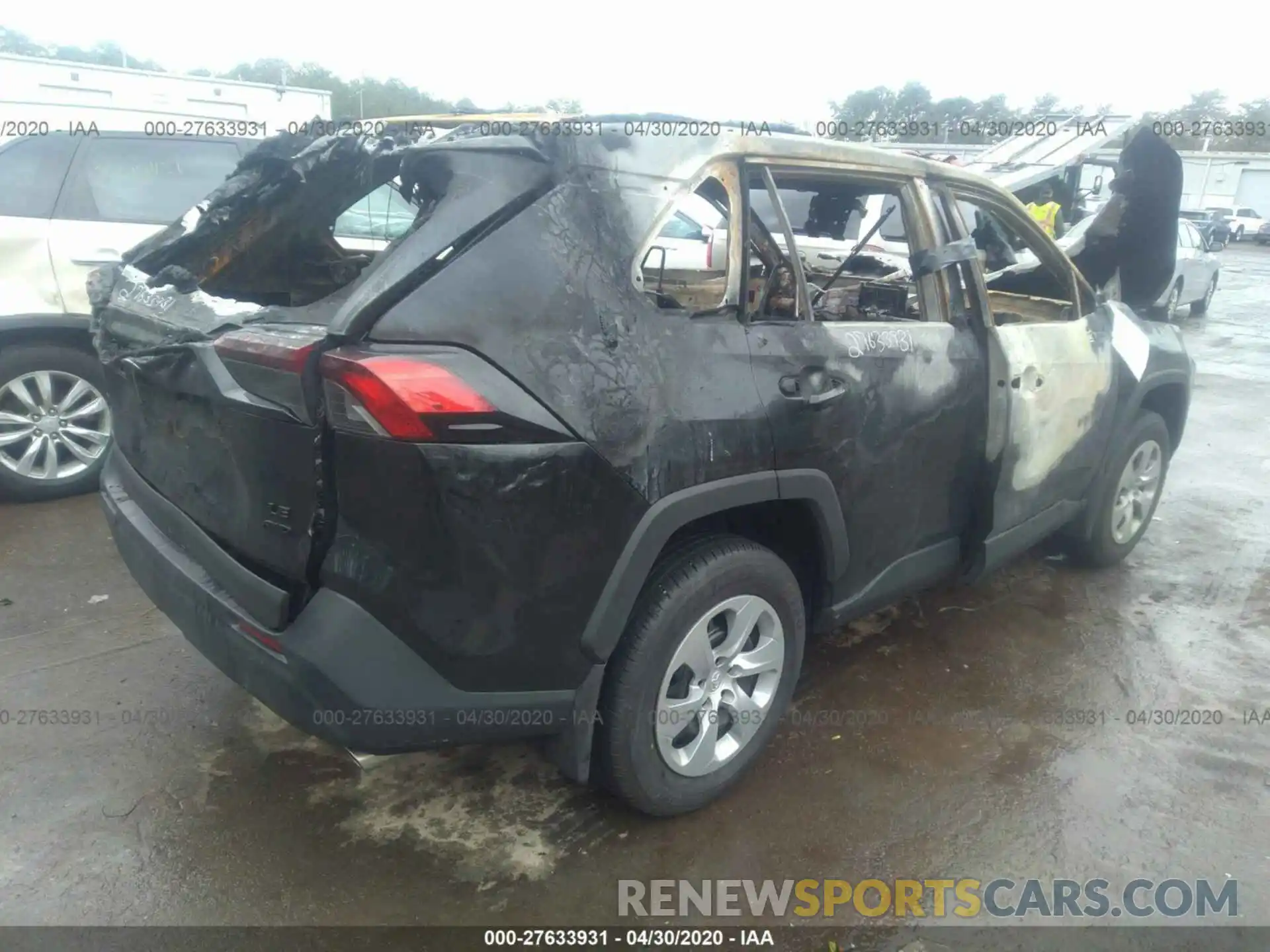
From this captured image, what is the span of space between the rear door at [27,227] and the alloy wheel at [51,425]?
0.37 m

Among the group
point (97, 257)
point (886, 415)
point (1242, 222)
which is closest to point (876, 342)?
point (886, 415)

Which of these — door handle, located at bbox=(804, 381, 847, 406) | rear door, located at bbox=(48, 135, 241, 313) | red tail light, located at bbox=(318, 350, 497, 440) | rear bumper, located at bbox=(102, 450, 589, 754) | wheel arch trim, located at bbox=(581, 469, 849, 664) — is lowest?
rear bumper, located at bbox=(102, 450, 589, 754)

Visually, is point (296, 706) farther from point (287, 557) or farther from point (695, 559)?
point (695, 559)

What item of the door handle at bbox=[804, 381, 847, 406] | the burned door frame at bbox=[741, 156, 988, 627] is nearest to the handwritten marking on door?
the burned door frame at bbox=[741, 156, 988, 627]

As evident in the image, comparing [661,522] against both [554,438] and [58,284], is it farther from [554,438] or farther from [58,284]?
[58,284]

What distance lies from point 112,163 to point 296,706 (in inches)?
161

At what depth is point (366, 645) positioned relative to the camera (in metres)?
2.05

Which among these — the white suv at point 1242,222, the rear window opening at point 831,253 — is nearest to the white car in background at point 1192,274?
the rear window opening at point 831,253

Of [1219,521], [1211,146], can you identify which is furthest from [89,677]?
[1211,146]

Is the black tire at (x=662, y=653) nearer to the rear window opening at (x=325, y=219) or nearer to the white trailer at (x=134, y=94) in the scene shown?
the rear window opening at (x=325, y=219)

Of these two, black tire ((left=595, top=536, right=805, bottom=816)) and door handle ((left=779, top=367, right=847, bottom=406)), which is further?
door handle ((left=779, top=367, right=847, bottom=406))

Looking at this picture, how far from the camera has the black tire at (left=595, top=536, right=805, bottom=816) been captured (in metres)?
2.37

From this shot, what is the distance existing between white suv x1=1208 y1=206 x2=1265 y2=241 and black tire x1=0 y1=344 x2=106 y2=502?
1698 inches

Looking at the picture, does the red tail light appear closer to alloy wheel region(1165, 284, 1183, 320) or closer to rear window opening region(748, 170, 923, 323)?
rear window opening region(748, 170, 923, 323)
